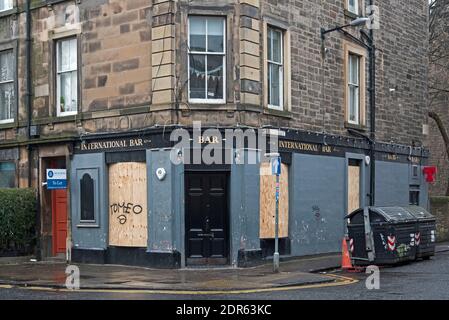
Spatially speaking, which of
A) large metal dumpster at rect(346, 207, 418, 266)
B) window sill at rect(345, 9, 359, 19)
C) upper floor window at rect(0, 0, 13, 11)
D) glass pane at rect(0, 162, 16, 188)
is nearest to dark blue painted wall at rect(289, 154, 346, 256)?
large metal dumpster at rect(346, 207, 418, 266)

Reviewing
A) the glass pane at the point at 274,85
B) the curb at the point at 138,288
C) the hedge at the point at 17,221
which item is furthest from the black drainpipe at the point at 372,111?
the hedge at the point at 17,221

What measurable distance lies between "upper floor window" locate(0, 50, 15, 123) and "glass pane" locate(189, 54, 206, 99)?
286 inches

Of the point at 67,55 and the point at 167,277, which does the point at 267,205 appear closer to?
the point at 167,277

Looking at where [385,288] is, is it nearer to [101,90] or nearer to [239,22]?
[239,22]

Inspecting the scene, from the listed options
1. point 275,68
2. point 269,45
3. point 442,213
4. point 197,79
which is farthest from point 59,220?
point 442,213

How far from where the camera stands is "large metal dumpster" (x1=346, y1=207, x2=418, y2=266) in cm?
1758

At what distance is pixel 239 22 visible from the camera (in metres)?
18.3

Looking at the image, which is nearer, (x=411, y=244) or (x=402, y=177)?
(x=411, y=244)

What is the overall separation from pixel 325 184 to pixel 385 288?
319 inches

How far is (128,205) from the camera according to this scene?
18.9 metres

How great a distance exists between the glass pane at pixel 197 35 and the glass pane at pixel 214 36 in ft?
0.54

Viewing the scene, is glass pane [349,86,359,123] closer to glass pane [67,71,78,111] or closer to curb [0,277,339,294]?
curb [0,277,339,294]

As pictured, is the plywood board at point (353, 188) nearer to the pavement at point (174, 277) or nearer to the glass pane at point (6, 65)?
the pavement at point (174, 277)

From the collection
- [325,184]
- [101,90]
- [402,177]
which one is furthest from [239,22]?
[402,177]
